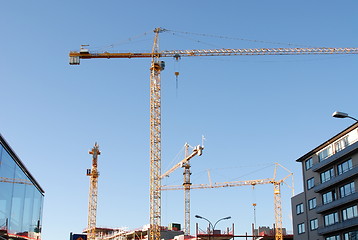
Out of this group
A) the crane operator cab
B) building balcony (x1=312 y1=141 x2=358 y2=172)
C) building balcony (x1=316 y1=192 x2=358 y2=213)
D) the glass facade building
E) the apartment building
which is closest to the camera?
the glass facade building

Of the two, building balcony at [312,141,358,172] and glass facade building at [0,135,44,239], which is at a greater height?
building balcony at [312,141,358,172]

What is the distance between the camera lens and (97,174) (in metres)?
165

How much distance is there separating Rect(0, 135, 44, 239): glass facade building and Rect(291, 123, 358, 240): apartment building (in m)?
48.1

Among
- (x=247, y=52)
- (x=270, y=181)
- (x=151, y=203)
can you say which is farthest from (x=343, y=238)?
(x=270, y=181)

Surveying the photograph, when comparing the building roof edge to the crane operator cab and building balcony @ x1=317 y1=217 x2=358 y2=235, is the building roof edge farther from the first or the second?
the crane operator cab

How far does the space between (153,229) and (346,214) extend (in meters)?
55.5

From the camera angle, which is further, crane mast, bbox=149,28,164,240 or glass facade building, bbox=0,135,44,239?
crane mast, bbox=149,28,164,240

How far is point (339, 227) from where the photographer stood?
67.1m

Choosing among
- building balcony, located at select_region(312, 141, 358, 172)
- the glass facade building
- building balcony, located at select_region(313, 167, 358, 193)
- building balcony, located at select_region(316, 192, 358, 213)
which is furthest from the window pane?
the glass facade building

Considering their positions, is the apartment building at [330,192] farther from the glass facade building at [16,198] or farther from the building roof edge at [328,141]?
the glass facade building at [16,198]

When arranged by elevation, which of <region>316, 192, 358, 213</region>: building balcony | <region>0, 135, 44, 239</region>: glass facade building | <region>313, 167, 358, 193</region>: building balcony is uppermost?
<region>313, 167, 358, 193</region>: building balcony

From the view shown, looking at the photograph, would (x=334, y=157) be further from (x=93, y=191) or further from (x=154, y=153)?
(x=93, y=191)

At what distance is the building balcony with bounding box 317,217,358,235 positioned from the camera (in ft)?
209

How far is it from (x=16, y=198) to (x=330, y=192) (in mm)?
58438
